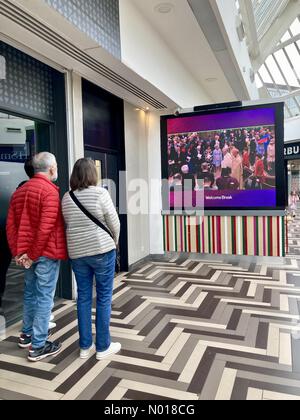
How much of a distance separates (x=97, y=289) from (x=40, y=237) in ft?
1.84

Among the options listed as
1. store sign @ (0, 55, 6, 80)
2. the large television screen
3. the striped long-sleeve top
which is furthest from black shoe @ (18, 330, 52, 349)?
the large television screen

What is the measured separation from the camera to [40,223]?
2.32m

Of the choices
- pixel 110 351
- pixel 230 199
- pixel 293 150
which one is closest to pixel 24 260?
pixel 110 351

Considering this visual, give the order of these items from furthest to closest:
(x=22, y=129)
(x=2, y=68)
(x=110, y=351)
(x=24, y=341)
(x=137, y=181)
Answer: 1. (x=137, y=181)
2. (x=22, y=129)
3. (x=2, y=68)
4. (x=24, y=341)
5. (x=110, y=351)

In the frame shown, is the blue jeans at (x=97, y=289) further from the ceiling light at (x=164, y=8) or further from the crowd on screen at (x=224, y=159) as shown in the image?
the crowd on screen at (x=224, y=159)

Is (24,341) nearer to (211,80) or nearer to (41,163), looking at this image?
(41,163)

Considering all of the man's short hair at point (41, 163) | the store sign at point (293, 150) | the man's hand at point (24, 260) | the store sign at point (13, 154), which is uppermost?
the store sign at point (293, 150)

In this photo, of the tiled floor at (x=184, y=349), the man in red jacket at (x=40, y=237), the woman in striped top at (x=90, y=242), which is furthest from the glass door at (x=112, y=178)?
the woman in striped top at (x=90, y=242)

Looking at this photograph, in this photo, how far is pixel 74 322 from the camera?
3.12 meters

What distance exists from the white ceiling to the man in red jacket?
2.52 m

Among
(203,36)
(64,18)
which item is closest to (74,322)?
(64,18)

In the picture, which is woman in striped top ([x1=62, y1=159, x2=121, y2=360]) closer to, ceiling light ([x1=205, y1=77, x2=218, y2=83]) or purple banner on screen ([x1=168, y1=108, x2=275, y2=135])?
purple banner on screen ([x1=168, y1=108, x2=275, y2=135])

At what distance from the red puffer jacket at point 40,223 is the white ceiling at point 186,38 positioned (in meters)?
2.58

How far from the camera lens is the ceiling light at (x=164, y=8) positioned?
367 centimetres
